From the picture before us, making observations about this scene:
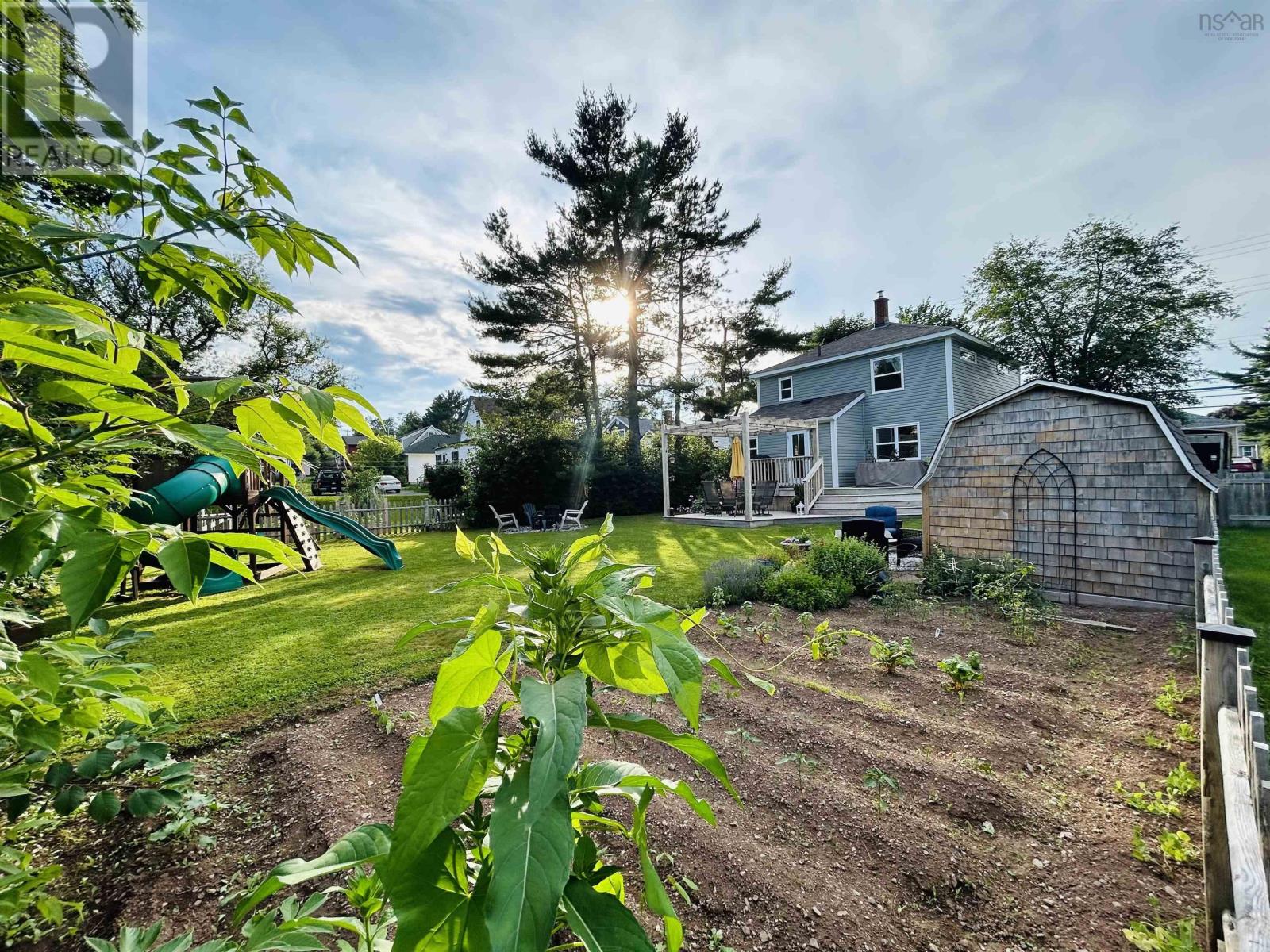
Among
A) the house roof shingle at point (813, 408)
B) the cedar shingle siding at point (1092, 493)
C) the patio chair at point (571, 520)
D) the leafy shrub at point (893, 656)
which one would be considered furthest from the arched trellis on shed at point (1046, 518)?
the patio chair at point (571, 520)

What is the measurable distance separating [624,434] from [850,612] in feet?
54.5

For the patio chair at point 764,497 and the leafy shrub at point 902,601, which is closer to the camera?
the leafy shrub at point 902,601

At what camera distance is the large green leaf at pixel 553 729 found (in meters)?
0.51

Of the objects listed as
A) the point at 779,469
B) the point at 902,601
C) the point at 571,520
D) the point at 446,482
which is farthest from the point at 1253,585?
the point at 446,482

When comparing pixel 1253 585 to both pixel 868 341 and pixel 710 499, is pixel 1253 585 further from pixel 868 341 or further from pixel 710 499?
pixel 868 341

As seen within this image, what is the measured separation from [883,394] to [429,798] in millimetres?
20441

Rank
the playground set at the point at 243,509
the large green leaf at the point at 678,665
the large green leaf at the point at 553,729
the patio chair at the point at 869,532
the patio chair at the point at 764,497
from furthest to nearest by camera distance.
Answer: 1. the patio chair at the point at 764,497
2. the patio chair at the point at 869,532
3. the playground set at the point at 243,509
4. the large green leaf at the point at 678,665
5. the large green leaf at the point at 553,729

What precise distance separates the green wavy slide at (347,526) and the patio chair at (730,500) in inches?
403

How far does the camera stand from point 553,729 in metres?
0.56

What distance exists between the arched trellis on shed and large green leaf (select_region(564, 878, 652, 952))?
25.4ft

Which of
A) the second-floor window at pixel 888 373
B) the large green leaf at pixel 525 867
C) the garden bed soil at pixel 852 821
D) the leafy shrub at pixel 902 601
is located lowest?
the garden bed soil at pixel 852 821

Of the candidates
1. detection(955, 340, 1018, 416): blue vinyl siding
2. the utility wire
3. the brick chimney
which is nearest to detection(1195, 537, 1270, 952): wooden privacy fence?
detection(955, 340, 1018, 416): blue vinyl siding

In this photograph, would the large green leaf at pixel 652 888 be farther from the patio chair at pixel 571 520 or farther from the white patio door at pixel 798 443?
the white patio door at pixel 798 443

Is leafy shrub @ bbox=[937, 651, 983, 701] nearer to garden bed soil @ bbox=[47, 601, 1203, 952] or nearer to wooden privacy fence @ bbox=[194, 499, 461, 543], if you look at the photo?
garden bed soil @ bbox=[47, 601, 1203, 952]
